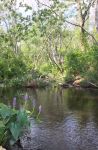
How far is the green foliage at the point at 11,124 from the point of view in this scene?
10.1 metres

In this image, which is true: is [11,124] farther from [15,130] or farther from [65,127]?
[65,127]

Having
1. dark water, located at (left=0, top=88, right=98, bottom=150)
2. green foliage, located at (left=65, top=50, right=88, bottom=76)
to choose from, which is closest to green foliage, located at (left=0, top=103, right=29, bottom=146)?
dark water, located at (left=0, top=88, right=98, bottom=150)

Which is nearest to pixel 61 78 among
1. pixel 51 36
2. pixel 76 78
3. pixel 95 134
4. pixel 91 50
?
pixel 76 78

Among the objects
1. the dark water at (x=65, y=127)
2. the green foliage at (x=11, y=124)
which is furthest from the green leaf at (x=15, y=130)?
the dark water at (x=65, y=127)

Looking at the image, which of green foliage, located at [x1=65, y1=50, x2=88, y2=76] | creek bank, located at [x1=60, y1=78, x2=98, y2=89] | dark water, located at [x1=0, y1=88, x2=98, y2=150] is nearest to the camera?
dark water, located at [x1=0, y1=88, x2=98, y2=150]

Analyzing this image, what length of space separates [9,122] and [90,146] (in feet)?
9.36

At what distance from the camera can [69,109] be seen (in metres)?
19.2

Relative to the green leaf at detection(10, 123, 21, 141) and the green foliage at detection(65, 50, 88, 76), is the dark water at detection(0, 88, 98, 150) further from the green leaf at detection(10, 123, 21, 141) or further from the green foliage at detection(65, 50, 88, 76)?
the green foliage at detection(65, 50, 88, 76)

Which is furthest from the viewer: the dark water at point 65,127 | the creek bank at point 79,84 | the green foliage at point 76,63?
the green foliage at point 76,63

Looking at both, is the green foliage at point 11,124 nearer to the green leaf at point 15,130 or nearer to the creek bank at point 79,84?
the green leaf at point 15,130

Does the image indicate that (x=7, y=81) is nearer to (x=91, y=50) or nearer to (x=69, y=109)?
(x=91, y=50)

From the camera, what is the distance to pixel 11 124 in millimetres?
10188

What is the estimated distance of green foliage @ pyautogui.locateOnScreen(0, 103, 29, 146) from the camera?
10148 mm

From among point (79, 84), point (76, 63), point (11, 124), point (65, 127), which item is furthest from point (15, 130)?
point (76, 63)
